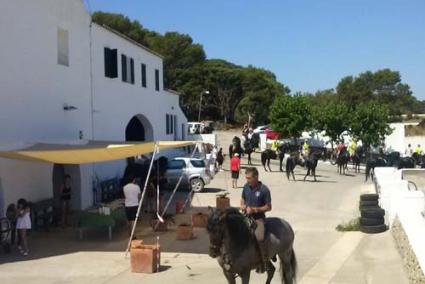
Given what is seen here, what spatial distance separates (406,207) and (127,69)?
18.6 metres

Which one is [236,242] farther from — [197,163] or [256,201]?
[197,163]

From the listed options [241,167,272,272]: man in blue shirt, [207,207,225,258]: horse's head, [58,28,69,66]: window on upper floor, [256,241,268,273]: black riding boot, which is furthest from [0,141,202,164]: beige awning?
[207,207,225,258]: horse's head

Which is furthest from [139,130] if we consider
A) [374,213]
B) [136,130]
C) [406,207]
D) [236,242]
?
[236,242]

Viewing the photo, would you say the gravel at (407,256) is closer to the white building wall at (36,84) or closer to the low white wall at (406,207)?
the low white wall at (406,207)

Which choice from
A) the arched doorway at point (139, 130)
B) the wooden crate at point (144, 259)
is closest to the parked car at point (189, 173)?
the arched doorway at point (139, 130)

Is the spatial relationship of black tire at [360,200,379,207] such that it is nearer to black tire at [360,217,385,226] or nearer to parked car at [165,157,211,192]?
black tire at [360,217,385,226]

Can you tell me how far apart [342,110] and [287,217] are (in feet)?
109

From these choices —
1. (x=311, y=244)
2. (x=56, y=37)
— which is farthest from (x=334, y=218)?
(x=56, y=37)

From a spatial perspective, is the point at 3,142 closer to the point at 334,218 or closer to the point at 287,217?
the point at 287,217

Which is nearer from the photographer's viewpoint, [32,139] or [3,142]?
[3,142]

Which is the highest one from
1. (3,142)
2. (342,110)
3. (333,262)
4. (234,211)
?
(342,110)

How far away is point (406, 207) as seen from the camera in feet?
39.2

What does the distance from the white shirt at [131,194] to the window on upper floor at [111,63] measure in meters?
10.3

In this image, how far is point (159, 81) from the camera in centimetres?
3366
